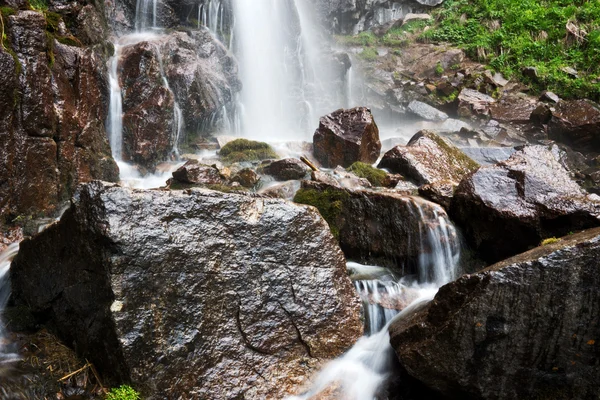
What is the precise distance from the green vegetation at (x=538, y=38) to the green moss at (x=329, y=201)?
14421 millimetres

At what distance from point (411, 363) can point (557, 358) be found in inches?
42.0

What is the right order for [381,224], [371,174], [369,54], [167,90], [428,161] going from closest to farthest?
[381,224] < [371,174] < [428,161] < [167,90] < [369,54]

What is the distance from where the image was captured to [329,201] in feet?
20.0

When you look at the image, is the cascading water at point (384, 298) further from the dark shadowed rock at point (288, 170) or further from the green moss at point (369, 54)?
the green moss at point (369, 54)

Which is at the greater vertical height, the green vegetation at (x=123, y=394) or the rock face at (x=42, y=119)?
the rock face at (x=42, y=119)

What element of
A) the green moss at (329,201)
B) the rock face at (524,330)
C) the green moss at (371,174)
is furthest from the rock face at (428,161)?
the rock face at (524,330)

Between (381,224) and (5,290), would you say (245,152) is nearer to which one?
(381,224)

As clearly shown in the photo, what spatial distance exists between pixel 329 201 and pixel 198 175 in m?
3.64

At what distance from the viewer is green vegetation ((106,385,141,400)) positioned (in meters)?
3.20

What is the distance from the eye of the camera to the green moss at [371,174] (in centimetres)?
827

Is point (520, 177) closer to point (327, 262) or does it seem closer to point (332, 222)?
point (332, 222)

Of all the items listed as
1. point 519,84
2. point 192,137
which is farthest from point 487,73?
point 192,137

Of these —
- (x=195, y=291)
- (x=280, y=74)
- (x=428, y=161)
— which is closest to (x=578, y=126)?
(x=428, y=161)

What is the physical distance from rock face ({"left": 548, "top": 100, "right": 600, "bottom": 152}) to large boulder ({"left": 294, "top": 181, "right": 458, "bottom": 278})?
9.80 metres
